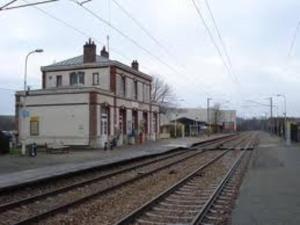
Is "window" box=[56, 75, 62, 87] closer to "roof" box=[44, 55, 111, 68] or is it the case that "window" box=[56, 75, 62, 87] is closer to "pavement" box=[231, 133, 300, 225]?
"roof" box=[44, 55, 111, 68]

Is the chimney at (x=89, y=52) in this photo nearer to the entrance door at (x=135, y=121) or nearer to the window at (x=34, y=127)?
the entrance door at (x=135, y=121)

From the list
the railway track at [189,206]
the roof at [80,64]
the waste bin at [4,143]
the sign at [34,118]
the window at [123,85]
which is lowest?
the railway track at [189,206]

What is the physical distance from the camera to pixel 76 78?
5716 cm

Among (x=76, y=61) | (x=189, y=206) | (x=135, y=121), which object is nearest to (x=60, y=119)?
(x=76, y=61)

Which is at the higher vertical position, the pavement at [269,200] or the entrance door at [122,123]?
the entrance door at [122,123]

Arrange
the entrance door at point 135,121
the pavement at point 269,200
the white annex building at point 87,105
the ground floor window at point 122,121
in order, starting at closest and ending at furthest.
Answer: the pavement at point 269,200 < the white annex building at point 87,105 < the ground floor window at point 122,121 < the entrance door at point 135,121

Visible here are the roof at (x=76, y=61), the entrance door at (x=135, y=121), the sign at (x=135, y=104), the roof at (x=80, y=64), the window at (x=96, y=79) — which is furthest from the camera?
the entrance door at (x=135, y=121)

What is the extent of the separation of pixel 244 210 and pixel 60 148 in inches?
1088

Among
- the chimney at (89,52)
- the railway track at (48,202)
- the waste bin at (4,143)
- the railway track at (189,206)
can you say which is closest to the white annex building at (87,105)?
the chimney at (89,52)

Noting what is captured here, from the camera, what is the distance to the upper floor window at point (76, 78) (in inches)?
2243

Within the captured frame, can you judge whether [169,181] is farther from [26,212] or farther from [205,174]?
[26,212]

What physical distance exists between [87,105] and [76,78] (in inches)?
404

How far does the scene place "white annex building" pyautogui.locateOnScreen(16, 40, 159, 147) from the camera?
47625 mm

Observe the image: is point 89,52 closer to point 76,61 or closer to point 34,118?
point 76,61
